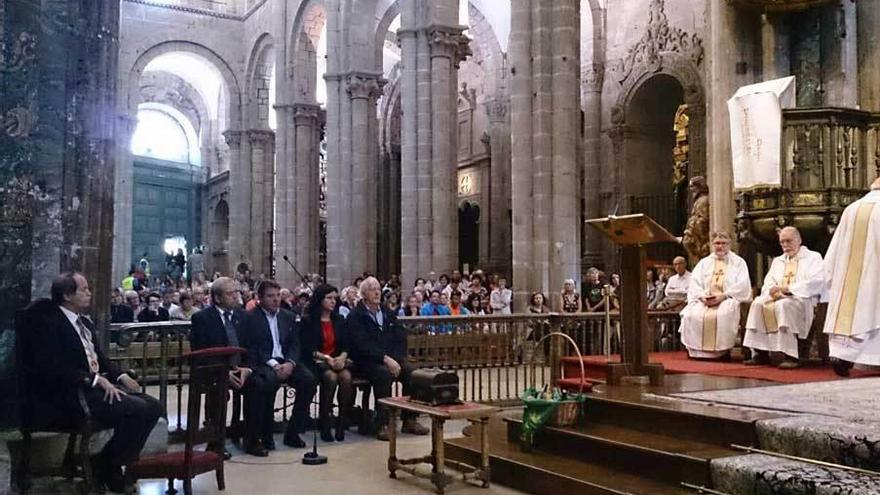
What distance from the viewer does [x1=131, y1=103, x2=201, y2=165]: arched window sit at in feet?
130

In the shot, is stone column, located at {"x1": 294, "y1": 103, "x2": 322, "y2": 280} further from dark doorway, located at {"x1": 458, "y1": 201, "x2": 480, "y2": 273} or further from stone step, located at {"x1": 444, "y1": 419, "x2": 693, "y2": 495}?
stone step, located at {"x1": 444, "y1": 419, "x2": 693, "y2": 495}

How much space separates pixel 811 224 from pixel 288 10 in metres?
20.4

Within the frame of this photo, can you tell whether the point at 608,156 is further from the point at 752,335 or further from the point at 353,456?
the point at 353,456

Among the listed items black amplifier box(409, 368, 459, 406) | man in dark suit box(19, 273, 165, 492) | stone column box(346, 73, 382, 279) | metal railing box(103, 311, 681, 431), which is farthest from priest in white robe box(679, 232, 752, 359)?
Answer: stone column box(346, 73, 382, 279)

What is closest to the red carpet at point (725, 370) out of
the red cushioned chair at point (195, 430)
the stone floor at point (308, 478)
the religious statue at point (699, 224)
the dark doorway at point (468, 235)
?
the stone floor at point (308, 478)

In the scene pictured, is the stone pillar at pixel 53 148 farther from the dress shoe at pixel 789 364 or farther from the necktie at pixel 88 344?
the dress shoe at pixel 789 364

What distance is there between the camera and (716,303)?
350 inches

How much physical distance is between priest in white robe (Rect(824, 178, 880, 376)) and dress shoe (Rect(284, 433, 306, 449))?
4692mm

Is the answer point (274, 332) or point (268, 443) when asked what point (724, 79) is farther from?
point (268, 443)

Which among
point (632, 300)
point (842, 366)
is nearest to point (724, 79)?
point (842, 366)

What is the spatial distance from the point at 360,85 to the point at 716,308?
1441 cm

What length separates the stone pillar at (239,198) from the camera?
1162 inches

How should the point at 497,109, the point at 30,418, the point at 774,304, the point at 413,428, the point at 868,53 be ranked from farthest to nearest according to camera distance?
the point at 497,109, the point at 868,53, the point at 774,304, the point at 413,428, the point at 30,418

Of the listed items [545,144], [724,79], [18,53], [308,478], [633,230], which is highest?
[724,79]
